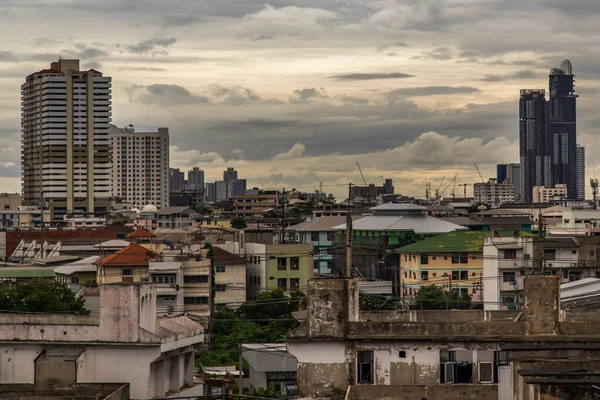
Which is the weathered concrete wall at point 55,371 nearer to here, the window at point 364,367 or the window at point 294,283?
the window at point 364,367

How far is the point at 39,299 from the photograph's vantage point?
65375 mm

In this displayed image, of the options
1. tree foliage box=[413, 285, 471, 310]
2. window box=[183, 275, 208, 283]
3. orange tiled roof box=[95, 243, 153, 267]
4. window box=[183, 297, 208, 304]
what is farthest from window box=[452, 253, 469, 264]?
orange tiled roof box=[95, 243, 153, 267]

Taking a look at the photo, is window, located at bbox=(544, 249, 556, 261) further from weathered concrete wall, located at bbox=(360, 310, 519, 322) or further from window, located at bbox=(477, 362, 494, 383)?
window, located at bbox=(477, 362, 494, 383)

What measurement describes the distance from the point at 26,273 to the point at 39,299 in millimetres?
31869

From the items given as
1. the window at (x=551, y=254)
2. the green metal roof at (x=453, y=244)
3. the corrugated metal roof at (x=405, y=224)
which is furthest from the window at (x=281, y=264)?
the corrugated metal roof at (x=405, y=224)

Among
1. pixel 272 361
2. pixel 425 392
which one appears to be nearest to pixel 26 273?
pixel 272 361

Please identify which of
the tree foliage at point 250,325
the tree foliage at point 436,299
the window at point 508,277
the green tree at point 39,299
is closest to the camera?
the tree foliage at point 250,325

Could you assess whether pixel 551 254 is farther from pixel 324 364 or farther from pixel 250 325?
pixel 324 364

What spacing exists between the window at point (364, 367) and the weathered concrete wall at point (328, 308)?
618 mm

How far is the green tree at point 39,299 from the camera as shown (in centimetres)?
6262

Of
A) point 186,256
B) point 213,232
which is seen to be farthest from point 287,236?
point 186,256

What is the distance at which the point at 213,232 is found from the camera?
14100 cm

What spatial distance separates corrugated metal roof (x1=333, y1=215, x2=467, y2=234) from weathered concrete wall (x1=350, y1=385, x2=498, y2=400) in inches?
4189

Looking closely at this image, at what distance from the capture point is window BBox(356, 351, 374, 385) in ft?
88.9
